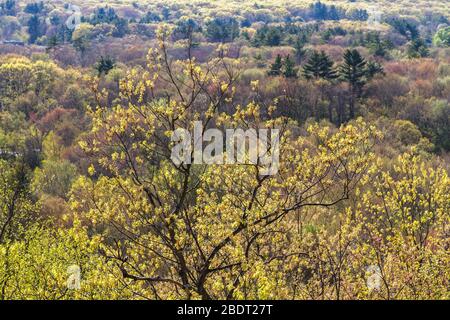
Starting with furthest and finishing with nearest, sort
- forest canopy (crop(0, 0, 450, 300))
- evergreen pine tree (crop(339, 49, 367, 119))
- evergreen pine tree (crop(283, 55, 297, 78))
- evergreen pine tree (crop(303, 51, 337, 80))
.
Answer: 1. evergreen pine tree (crop(303, 51, 337, 80))
2. evergreen pine tree (crop(283, 55, 297, 78))
3. evergreen pine tree (crop(339, 49, 367, 119))
4. forest canopy (crop(0, 0, 450, 300))

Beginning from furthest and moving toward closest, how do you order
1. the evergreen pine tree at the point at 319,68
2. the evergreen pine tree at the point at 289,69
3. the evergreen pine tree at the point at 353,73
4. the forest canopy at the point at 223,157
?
the evergreen pine tree at the point at 319,68 < the evergreen pine tree at the point at 289,69 < the evergreen pine tree at the point at 353,73 < the forest canopy at the point at 223,157

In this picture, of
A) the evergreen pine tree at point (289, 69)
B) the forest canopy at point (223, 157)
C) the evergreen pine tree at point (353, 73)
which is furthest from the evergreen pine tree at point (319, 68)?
the evergreen pine tree at point (289, 69)

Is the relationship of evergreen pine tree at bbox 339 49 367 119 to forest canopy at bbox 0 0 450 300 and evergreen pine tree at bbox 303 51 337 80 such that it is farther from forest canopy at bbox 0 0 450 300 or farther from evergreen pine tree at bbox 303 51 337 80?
evergreen pine tree at bbox 303 51 337 80

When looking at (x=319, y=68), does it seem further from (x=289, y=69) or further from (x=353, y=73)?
(x=289, y=69)

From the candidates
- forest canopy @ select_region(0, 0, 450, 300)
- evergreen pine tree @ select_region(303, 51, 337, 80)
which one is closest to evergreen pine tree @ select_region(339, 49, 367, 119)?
forest canopy @ select_region(0, 0, 450, 300)

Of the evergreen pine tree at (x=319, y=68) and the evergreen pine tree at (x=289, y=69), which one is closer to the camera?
the evergreen pine tree at (x=289, y=69)

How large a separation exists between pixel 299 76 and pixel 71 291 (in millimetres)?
51249

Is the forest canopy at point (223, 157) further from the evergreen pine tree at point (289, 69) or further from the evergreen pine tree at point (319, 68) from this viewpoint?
the evergreen pine tree at point (289, 69)

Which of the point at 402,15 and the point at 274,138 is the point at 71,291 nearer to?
the point at 274,138

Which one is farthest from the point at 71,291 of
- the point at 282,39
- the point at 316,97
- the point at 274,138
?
the point at 282,39

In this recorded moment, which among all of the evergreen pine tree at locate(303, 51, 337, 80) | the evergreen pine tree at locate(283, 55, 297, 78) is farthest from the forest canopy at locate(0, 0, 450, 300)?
the evergreen pine tree at locate(283, 55, 297, 78)

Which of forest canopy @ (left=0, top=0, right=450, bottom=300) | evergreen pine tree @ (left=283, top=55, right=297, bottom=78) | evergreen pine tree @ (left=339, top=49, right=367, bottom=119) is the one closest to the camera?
forest canopy @ (left=0, top=0, right=450, bottom=300)

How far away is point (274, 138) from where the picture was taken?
32.5 feet

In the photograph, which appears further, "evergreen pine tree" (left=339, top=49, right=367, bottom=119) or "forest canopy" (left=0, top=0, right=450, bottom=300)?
"evergreen pine tree" (left=339, top=49, right=367, bottom=119)
